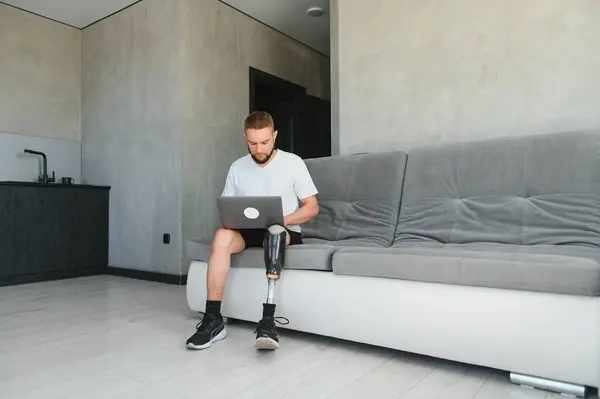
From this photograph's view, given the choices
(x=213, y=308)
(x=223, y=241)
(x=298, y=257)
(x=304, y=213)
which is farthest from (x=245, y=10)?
(x=213, y=308)

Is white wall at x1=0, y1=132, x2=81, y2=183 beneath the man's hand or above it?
above

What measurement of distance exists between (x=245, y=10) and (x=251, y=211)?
9.84 ft

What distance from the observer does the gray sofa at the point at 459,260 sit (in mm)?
1438

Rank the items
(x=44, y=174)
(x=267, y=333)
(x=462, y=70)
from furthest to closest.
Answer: (x=44, y=174) → (x=462, y=70) → (x=267, y=333)

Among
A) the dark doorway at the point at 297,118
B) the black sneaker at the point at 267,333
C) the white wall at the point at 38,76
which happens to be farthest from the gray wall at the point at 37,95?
the black sneaker at the point at 267,333

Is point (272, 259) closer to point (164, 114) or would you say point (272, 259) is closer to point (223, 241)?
point (223, 241)

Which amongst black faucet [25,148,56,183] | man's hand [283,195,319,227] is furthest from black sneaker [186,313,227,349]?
black faucet [25,148,56,183]

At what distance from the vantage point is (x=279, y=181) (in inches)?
88.1

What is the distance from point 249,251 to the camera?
2203 millimetres

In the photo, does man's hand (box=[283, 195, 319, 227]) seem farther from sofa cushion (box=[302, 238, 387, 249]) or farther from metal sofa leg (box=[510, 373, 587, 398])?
metal sofa leg (box=[510, 373, 587, 398])

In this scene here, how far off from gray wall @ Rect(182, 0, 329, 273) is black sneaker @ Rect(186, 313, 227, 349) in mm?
1652

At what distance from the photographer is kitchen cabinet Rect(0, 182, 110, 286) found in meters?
3.66

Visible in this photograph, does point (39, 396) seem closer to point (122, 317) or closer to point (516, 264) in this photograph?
point (122, 317)

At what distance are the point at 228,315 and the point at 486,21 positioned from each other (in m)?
2.20
